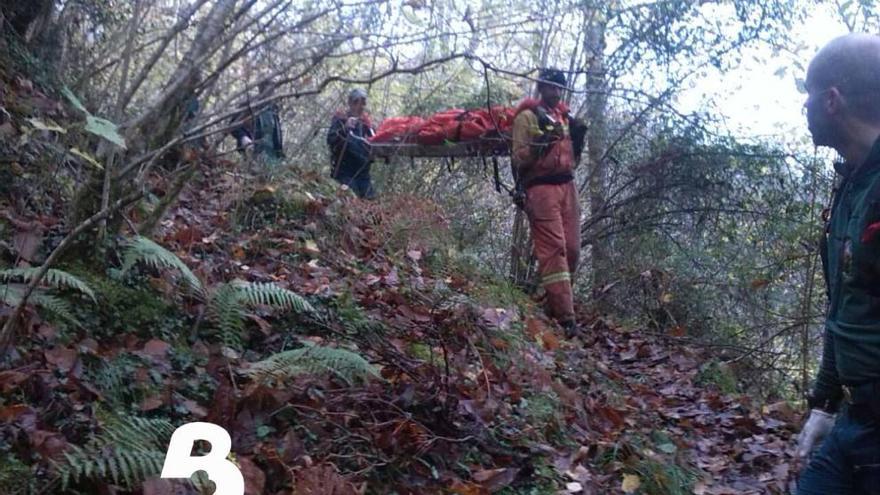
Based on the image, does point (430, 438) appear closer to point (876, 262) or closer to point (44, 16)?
point (876, 262)

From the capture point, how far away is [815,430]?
117 inches

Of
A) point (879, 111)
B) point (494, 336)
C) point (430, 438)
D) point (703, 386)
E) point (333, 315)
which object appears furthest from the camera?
point (703, 386)

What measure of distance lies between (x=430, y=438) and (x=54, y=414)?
1.62 meters

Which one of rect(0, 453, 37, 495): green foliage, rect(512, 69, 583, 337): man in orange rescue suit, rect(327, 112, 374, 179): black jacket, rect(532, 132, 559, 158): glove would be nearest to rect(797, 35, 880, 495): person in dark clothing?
rect(0, 453, 37, 495): green foliage

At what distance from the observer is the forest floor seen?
3596 millimetres

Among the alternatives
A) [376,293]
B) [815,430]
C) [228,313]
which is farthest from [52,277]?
[815,430]

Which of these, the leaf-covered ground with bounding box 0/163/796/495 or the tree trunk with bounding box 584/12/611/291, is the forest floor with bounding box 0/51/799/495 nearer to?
the leaf-covered ground with bounding box 0/163/796/495

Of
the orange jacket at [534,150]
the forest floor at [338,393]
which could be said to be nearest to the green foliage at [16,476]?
the forest floor at [338,393]

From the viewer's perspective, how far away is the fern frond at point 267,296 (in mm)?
5004

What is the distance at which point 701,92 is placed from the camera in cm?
1047

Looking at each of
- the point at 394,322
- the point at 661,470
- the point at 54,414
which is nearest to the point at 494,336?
the point at 394,322

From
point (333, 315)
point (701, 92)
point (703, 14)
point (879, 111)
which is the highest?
point (703, 14)

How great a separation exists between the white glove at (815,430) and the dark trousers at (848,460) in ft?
0.54

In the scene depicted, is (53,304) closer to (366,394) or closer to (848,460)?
(366,394)
